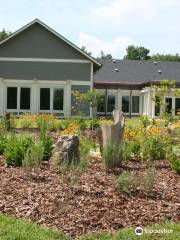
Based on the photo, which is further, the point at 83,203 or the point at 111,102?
the point at 111,102

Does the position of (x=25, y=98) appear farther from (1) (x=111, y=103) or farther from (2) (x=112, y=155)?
(2) (x=112, y=155)

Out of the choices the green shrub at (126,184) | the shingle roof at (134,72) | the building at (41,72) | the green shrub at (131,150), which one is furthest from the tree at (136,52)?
the green shrub at (126,184)

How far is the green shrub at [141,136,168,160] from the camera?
11688 millimetres

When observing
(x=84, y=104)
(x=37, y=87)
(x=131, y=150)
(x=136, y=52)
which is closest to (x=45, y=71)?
(x=37, y=87)

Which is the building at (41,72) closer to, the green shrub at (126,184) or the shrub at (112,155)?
the shrub at (112,155)

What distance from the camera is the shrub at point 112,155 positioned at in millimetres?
9750

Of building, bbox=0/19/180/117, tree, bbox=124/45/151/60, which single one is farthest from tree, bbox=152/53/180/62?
building, bbox=0/19/180/117

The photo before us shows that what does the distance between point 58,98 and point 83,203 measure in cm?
2904

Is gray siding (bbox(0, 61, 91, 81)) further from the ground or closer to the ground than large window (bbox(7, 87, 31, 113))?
further from the ground

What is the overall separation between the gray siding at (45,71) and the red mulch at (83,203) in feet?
88.2

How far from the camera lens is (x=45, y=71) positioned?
117ft

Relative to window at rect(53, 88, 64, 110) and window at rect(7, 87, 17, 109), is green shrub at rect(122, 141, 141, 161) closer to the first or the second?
window at rect(53, 88, 64, 110)

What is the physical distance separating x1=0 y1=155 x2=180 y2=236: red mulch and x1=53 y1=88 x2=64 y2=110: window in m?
26.9

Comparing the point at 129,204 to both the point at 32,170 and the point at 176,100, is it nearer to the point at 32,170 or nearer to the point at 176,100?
the point at 32,170
